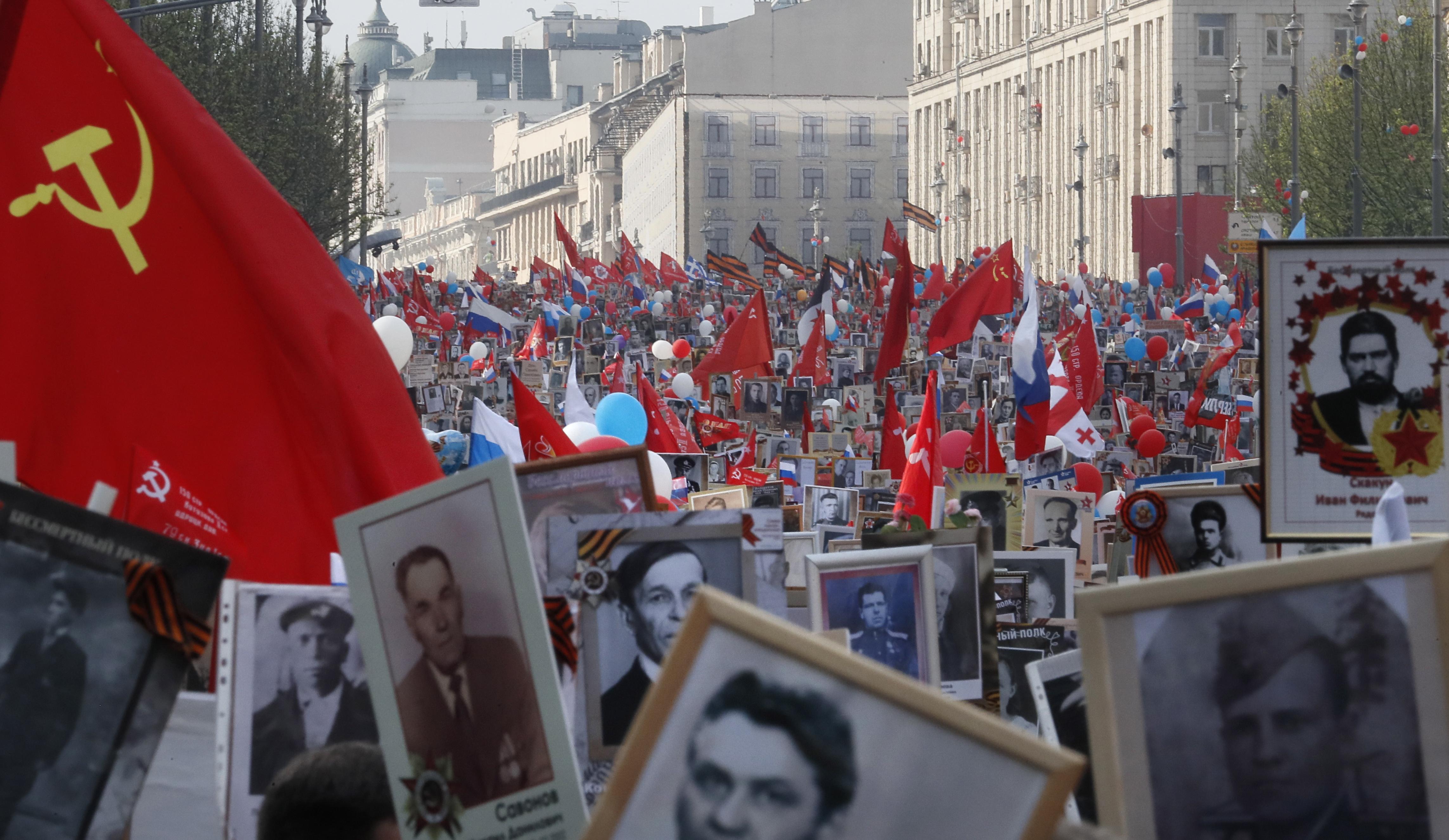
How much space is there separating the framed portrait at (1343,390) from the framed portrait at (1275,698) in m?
1.49

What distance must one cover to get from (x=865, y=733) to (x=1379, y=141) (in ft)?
130

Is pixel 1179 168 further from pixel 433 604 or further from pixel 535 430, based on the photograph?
pixel 433 604

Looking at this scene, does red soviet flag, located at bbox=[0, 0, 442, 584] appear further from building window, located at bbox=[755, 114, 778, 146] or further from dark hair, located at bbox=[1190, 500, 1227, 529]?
building window, located at bbox=[755, 114, 778, 146]

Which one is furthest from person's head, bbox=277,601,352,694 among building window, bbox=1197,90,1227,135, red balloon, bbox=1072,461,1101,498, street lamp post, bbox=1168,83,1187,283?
building window, bbox=1197,90,1227,135

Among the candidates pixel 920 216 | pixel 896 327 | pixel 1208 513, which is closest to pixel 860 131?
pixel 920 216

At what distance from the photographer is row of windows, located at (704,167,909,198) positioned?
97.8 m

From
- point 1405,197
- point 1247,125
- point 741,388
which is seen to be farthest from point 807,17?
point 741,388

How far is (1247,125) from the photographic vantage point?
213 feet

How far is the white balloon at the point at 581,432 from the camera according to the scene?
29.1 feet

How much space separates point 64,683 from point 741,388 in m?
16.4

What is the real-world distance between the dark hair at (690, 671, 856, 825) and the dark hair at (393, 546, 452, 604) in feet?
1.97

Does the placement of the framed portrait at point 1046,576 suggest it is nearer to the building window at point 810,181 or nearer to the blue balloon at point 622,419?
the blue balloon at point 622,419

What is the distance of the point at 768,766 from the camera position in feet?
5.16

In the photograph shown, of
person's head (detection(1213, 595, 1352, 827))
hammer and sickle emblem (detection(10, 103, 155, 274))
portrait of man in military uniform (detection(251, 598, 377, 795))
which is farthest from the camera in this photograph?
hammer and sickle emblem (detection(10, 103, 155, 274))
